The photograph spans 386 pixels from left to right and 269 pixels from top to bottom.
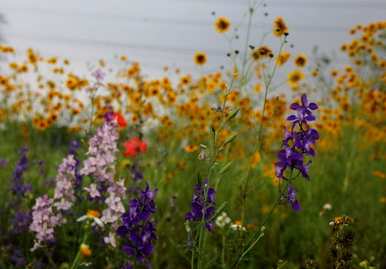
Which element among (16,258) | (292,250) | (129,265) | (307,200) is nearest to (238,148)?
(307,200)

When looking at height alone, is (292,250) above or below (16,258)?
above

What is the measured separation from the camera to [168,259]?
3104 millimetres

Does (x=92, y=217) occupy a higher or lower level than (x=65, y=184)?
lower

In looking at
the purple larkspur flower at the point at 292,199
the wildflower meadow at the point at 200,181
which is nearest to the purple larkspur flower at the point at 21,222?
the wildflower meadow at the point at 200,181

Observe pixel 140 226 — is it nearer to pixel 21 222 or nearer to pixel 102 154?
pixel 102 154

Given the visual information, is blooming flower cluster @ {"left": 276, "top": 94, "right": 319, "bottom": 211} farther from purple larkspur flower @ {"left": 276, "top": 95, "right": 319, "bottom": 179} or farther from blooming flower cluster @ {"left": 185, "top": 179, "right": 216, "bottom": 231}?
blooming flower cluster @ {"left": 185, "top": 179, "right": 216, "bottom": 231}

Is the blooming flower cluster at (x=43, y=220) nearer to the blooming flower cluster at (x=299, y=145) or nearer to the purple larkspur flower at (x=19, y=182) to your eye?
the purple larkspur flower at (x=19, y=182)

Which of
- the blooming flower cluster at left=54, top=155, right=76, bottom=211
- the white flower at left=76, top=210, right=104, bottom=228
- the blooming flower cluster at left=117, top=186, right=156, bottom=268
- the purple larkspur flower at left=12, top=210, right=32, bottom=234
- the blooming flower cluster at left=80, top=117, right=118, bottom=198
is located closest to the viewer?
the white flower at left=76, top=210, right=104, bottom=228

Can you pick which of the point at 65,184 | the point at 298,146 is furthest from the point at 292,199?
the point at 65,184

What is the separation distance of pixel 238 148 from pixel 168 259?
8.53 feet

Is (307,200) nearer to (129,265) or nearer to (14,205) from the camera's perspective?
(14,205)

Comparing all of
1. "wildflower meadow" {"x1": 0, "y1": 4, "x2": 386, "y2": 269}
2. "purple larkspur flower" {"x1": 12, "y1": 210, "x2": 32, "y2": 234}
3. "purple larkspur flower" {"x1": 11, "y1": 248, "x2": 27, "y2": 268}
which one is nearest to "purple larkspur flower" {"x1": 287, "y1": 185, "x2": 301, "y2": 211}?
"wildflower meadow" {"x1": 0, "y1": 4, "x2": 386, "y2": 269}

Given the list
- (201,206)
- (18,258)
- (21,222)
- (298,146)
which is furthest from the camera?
(21,222)

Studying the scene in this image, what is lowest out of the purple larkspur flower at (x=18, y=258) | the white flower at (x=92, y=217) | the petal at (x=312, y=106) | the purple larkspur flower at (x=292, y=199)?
the purple larkspur flower at (x=18, y=258)
